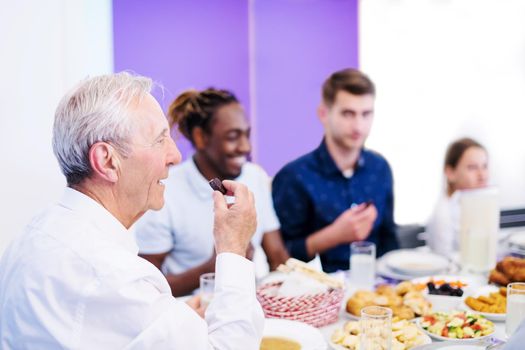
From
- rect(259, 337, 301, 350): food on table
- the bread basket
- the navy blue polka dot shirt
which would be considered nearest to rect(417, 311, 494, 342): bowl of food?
the bread basket

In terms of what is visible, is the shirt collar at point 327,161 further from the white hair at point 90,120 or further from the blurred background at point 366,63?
the white hair at point 90,120

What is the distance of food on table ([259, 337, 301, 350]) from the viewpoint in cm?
131

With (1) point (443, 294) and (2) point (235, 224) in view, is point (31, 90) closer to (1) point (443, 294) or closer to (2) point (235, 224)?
(2) point (235, 224)

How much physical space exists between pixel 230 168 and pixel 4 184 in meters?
0.88

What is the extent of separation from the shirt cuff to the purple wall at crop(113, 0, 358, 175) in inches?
73.4

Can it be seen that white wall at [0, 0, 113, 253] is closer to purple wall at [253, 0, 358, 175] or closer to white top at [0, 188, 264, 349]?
white top at [0, 188, 264, 349]

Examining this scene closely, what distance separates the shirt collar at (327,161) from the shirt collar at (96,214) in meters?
1.65

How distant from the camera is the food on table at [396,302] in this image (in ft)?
4.90

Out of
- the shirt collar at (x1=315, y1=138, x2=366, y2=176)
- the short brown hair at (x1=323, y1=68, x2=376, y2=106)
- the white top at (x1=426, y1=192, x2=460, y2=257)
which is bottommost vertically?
the white top at (x1=426, y1=192, x2=460, y2=257)

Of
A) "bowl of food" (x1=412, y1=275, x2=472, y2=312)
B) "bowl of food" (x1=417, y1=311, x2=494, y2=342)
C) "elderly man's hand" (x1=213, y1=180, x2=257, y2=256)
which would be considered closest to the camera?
"elderly man's hand" (x1=213, y1=180, x2=257, y2=256)

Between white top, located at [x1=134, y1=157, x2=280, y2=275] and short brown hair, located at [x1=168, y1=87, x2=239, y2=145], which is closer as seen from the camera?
white top, located at [x1=134, y1=157, x2=280, y2=275]

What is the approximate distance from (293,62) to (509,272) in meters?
2.20

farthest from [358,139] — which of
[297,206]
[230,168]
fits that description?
[230,168]

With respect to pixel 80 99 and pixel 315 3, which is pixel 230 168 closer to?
pixel 80 99
